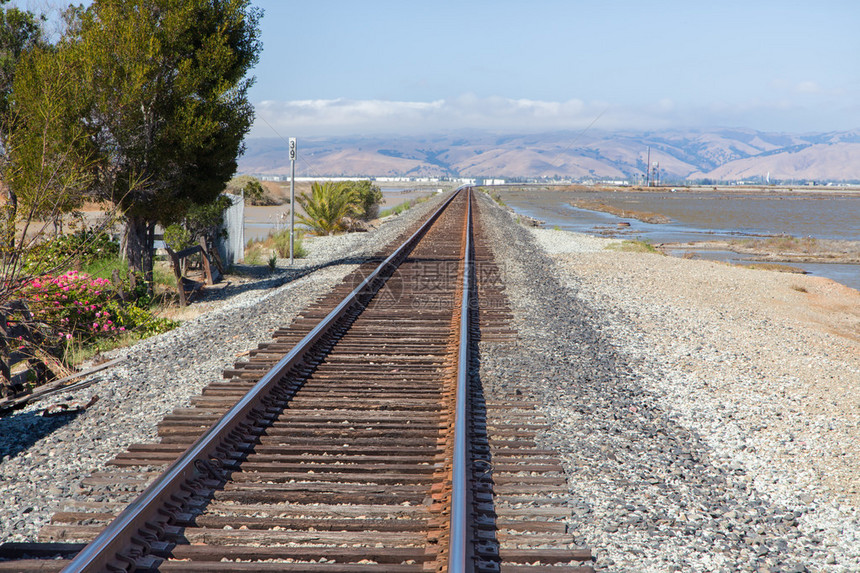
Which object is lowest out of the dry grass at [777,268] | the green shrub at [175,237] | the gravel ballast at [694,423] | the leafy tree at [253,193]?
the gravel ballast at [694,423]

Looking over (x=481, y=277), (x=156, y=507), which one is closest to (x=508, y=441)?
(x=156, y=507)

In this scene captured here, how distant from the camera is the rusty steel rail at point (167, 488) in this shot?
3.39m

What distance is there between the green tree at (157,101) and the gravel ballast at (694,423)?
19.2 feet

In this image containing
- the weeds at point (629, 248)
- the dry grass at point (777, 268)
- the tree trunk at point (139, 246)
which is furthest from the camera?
the weeds at point (629, 248)

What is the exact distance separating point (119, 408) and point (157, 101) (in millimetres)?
7611

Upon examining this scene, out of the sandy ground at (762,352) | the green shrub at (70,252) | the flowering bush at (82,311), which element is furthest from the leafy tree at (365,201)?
the flowering bush at (82,311)

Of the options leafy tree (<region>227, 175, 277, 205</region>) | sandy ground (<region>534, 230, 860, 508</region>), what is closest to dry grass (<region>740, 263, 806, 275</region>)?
sandy ground (<region>534, 230, 860, 508</region>)

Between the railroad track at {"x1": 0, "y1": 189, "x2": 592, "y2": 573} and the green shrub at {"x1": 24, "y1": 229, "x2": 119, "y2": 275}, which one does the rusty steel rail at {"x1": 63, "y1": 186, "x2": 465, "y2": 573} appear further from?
the green shrub at {"x1": 24, "y1": 229, "x2": 119, "y2": 275}

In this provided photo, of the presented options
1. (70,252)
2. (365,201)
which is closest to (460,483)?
(70,252)

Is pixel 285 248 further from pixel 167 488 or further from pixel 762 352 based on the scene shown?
pixel 167 488

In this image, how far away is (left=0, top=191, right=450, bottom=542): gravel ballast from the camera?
14.8ft

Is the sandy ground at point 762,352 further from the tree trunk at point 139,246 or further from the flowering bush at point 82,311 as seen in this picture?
the tree trunk at point 139,246

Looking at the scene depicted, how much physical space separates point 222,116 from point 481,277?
544 cm

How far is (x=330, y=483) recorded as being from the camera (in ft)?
14.7
